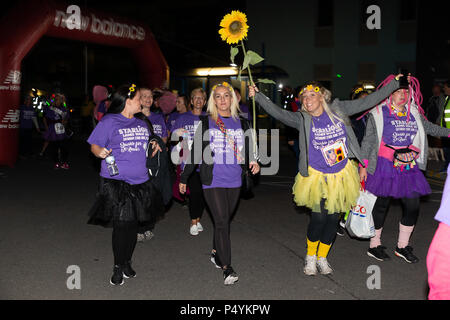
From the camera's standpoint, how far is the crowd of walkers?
4383mm

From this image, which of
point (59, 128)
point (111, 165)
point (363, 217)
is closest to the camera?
point (111, 165)

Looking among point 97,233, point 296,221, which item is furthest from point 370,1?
point 97,233

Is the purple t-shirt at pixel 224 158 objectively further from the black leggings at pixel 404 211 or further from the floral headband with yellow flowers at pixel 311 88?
the black leggings at pixel 404 211

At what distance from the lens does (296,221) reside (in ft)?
22.7

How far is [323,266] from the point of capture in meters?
4.69

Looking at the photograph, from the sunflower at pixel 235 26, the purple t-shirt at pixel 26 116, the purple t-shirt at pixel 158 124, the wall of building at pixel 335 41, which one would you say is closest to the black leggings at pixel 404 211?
the sunflower at pixel 235 26

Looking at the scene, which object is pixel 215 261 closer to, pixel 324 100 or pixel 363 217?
pixel 363 217

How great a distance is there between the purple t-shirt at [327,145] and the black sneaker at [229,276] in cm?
128

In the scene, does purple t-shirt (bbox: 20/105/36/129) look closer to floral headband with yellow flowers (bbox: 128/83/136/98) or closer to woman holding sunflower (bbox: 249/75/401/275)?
floral headband with yellow flowers (bbox: 128/83/136/98)

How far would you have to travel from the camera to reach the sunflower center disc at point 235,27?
4379 millimetres

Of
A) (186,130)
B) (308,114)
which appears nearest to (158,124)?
(186,130)

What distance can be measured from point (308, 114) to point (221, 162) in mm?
982
